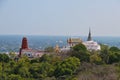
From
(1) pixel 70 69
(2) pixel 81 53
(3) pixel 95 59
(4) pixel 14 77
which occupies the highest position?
(2) pixel 81 53

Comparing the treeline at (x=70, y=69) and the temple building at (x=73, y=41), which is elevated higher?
A: the temple building at (x=73, y=41)

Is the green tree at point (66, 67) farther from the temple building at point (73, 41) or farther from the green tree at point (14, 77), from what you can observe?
the temple building at point (73, 41)

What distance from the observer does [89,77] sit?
1434cm

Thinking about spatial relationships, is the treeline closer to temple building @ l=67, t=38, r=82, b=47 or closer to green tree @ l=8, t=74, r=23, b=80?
green tree @ l=8, t=74, r=23, b=80

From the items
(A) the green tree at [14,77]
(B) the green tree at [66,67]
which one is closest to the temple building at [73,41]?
(B) the green tree at [66,67]

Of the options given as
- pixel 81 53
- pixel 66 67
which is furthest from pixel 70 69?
pixel 81 53

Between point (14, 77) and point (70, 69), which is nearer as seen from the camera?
point (14, 77)

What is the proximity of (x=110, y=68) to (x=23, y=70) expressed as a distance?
131 inches

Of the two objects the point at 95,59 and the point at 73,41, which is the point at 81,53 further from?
the point at 73,41

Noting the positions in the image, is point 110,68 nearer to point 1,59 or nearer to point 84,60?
point 84,60

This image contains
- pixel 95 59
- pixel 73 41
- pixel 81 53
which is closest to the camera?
pixel 95 59

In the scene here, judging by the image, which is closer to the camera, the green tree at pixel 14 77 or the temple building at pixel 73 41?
the green tree at pixel 14 77

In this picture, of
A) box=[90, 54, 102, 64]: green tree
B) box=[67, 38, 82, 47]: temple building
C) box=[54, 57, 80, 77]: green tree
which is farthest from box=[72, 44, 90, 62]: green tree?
box=[67, 38, 82, 47]: temple building

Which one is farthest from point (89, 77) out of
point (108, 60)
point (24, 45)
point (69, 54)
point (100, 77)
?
point (24, 45)
